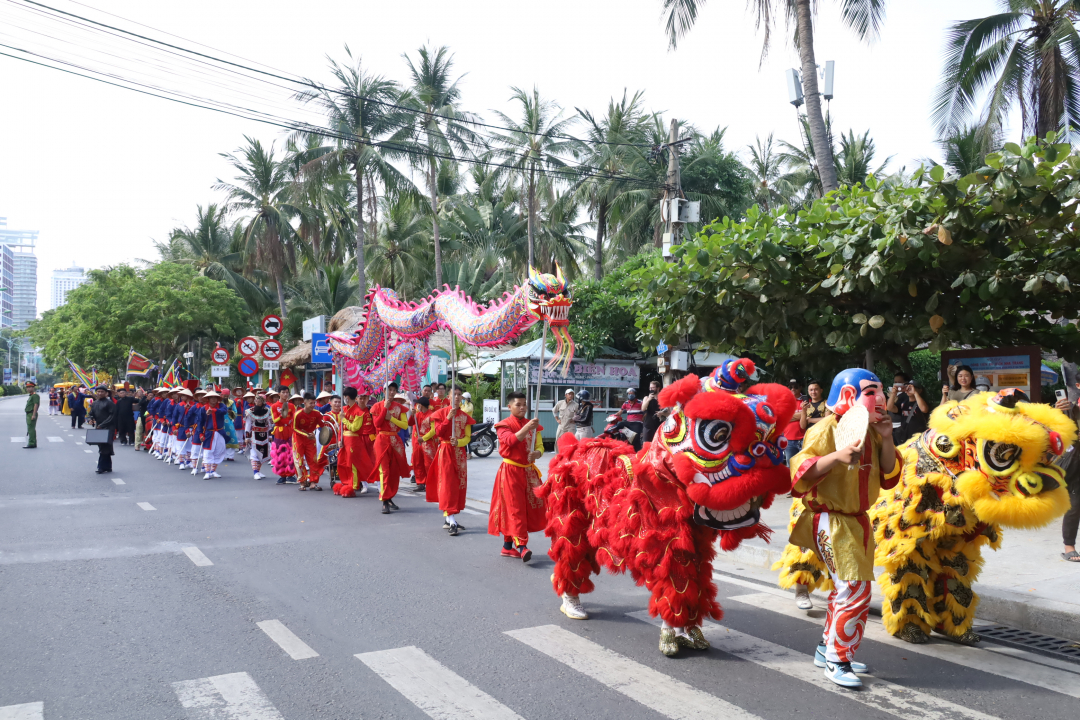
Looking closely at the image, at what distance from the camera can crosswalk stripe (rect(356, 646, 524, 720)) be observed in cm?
389

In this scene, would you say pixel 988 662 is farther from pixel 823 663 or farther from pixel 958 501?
pixel 823 663

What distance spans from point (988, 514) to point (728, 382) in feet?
5.29

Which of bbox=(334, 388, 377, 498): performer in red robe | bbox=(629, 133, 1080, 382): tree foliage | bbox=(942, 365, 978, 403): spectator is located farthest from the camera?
bbox=(334, 388, 377, 498): performer in red robe

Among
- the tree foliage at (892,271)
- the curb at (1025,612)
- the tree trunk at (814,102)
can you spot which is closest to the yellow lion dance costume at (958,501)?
the curb at (1025,612)

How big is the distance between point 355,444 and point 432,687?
8.19 metres

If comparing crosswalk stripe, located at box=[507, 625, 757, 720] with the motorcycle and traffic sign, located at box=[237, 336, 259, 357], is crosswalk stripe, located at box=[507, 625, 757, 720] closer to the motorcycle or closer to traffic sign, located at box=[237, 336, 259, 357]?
the motorcycle

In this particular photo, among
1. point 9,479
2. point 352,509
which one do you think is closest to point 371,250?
point 9,479

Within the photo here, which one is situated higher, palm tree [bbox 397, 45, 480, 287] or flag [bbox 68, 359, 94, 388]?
palm tree [bbox 397, 45, 480, 287]

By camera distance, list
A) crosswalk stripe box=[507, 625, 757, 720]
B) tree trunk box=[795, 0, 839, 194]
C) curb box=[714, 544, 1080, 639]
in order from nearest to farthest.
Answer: crosswalk stripe box=[507, 625, 757, 720] < curb box=[714, 544, 1080, 639] < tree trunk box=[795, 0, 839, 194]

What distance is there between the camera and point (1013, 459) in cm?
436

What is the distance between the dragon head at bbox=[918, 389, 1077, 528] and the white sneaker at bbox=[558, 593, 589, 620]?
2.51 m

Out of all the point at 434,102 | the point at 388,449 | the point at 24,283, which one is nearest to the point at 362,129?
the point at 434,102

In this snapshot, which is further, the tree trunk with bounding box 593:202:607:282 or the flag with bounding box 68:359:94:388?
the flag with bounding box 68:359:94:388

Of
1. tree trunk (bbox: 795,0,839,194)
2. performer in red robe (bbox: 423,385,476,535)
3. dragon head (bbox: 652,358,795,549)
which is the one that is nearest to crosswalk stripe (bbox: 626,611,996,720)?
dragon head (bbox: 652,358,795,549)
